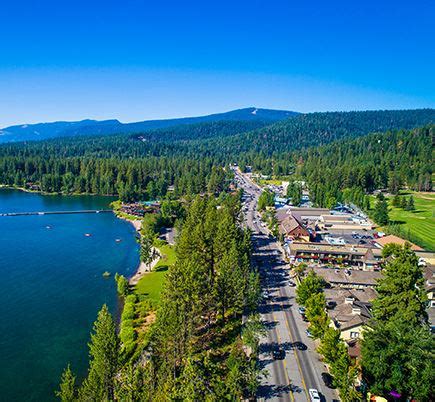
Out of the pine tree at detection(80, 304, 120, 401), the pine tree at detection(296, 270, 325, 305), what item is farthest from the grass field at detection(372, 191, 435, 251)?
the pine tree at detection(80, 304, 120, 401)

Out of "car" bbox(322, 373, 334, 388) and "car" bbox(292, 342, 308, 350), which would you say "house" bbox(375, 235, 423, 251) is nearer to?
"car" bbox(292, 342, 308, 350)

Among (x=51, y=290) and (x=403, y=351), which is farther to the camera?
(x=51, y=290)

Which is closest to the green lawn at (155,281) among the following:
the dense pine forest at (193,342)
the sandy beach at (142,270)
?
the sandy beach at (142,270)

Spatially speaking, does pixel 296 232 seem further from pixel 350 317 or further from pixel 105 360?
pixel 105 360

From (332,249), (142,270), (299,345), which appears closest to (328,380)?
(299,345)

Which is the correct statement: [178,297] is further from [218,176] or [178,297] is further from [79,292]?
[218,176]

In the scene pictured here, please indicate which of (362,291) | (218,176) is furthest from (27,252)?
(218,176)
